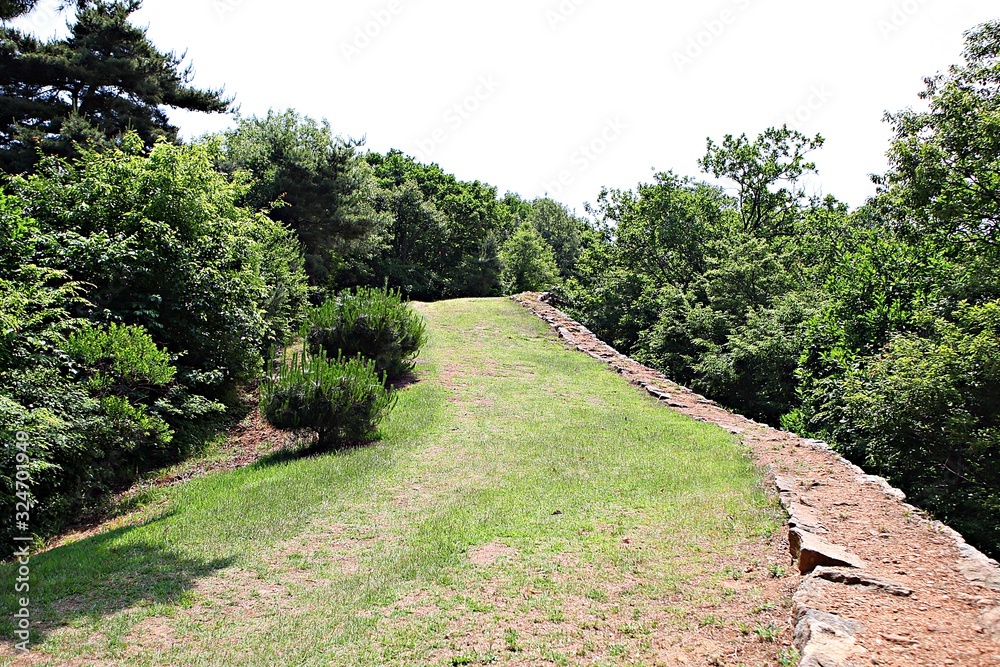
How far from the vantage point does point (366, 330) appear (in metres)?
12.7

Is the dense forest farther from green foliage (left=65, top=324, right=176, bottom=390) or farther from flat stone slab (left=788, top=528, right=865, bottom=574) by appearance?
flat stone slab (left=788, top=528, right=865, bottom=574)

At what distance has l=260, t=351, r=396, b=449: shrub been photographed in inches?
358

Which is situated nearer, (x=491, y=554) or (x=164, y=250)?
(x=491, y=554)

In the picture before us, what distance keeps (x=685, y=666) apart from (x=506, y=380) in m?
10.7

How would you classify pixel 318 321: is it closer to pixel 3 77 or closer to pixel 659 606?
pixel 659 606

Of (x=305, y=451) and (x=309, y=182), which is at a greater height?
(x=309, y=182)

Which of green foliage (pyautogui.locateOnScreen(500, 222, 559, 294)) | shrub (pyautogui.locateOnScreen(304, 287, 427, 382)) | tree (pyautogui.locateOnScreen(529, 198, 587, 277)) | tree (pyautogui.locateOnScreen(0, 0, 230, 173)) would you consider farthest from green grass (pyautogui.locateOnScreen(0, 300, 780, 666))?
tree (pyautogui.locateOnScreen(529, 198, 587, 277))

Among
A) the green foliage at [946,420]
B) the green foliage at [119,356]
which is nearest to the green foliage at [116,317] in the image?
the green foliage at [119,356]

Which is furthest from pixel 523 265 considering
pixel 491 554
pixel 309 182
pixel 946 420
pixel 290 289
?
pixel 491 554

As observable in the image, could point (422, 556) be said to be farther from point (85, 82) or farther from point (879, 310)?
point (85, 82)

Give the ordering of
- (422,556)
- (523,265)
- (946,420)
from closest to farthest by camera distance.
Answer: (422,556)
(946,420)
(523,265)

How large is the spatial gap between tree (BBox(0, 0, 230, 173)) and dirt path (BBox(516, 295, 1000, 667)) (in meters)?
18.4

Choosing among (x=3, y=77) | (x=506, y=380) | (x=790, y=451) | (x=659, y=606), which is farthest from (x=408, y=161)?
(x=659, y=606)

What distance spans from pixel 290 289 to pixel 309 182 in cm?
800
